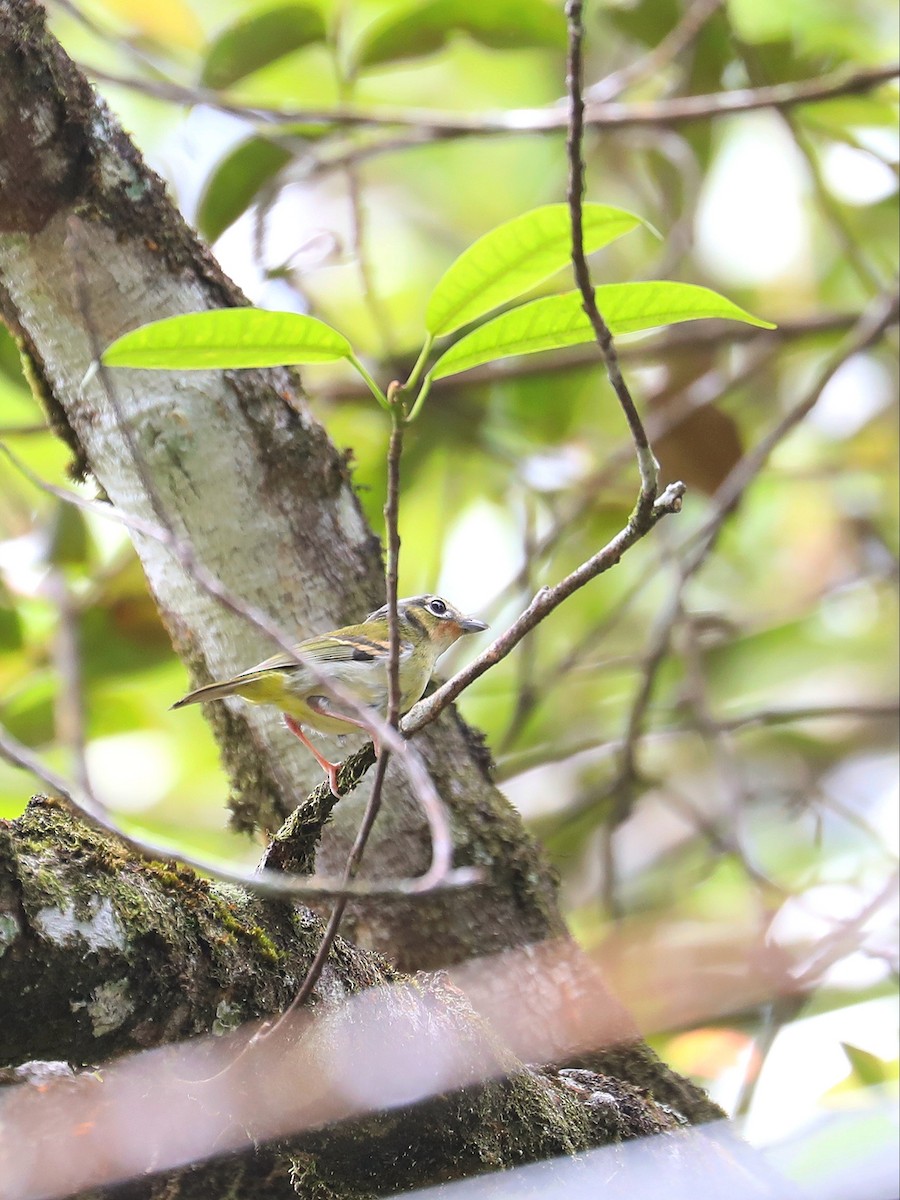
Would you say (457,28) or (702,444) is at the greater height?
(457,28)

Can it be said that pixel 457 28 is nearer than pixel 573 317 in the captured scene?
No

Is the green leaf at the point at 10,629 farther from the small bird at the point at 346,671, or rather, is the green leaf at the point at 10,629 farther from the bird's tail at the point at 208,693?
the bird's tail at the point at 208,693

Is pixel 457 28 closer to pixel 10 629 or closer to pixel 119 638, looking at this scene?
pixel 119 638

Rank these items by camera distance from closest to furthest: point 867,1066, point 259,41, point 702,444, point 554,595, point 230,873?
point 230,873 < point 554,595 < point 867,1066 < point 259,41 < point 702,444

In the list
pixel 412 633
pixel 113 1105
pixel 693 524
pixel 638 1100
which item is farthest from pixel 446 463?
pixel 113 1105

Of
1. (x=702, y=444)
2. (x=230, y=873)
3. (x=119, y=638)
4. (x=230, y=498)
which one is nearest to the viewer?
(x=230, y=873)

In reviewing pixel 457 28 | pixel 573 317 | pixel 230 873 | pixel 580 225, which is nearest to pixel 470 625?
pixel 573 317

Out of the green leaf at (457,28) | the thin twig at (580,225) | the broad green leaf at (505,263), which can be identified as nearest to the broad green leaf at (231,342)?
the broad green leaf at (505,263)
